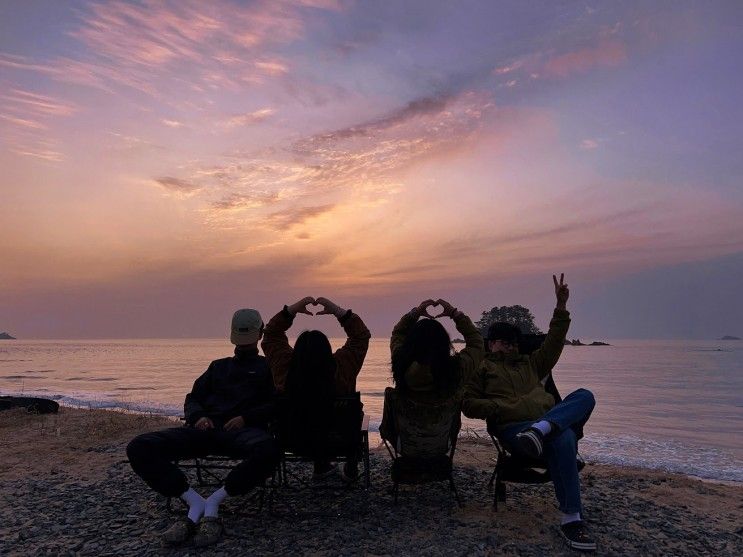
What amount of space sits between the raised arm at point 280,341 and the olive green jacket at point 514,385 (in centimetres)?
197

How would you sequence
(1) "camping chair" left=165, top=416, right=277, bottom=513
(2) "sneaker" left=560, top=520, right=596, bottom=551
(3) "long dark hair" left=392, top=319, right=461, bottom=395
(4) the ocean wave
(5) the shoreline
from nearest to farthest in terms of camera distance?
(2) "sneaker" left=560, top=520, right=596, bottom=551, (3) "long dark hair" left=392, top=319, right=461, bottom=395, (1) "camping chair" left=165, top=416, right=277, bottom=513, (5) the shoreline, (4) the ocean wave

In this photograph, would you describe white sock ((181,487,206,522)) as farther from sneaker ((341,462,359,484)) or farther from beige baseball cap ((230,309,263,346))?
sneaker ((341,462,359,484))

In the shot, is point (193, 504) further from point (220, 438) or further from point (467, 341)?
point (467, 341)

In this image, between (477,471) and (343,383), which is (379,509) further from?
(477,471)

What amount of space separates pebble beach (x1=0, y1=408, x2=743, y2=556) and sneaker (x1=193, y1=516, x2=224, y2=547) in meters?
0.07

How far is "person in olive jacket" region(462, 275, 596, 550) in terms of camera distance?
4.92 m

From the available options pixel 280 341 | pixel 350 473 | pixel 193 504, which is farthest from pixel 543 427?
pixel 193 504

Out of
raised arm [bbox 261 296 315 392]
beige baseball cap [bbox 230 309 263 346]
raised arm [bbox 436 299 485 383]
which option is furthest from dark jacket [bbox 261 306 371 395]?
raised arm [bbox 436 299 485 383]

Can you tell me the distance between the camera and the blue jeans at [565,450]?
4.95m

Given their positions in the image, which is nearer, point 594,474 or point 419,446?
point 419,446

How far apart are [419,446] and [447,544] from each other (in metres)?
0.98

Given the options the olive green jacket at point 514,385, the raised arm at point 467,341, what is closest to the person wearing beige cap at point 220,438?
the raised arm at point 467,341

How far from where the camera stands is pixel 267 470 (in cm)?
507

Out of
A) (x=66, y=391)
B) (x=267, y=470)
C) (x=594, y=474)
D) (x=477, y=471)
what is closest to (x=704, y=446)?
(x=594, y=474)
